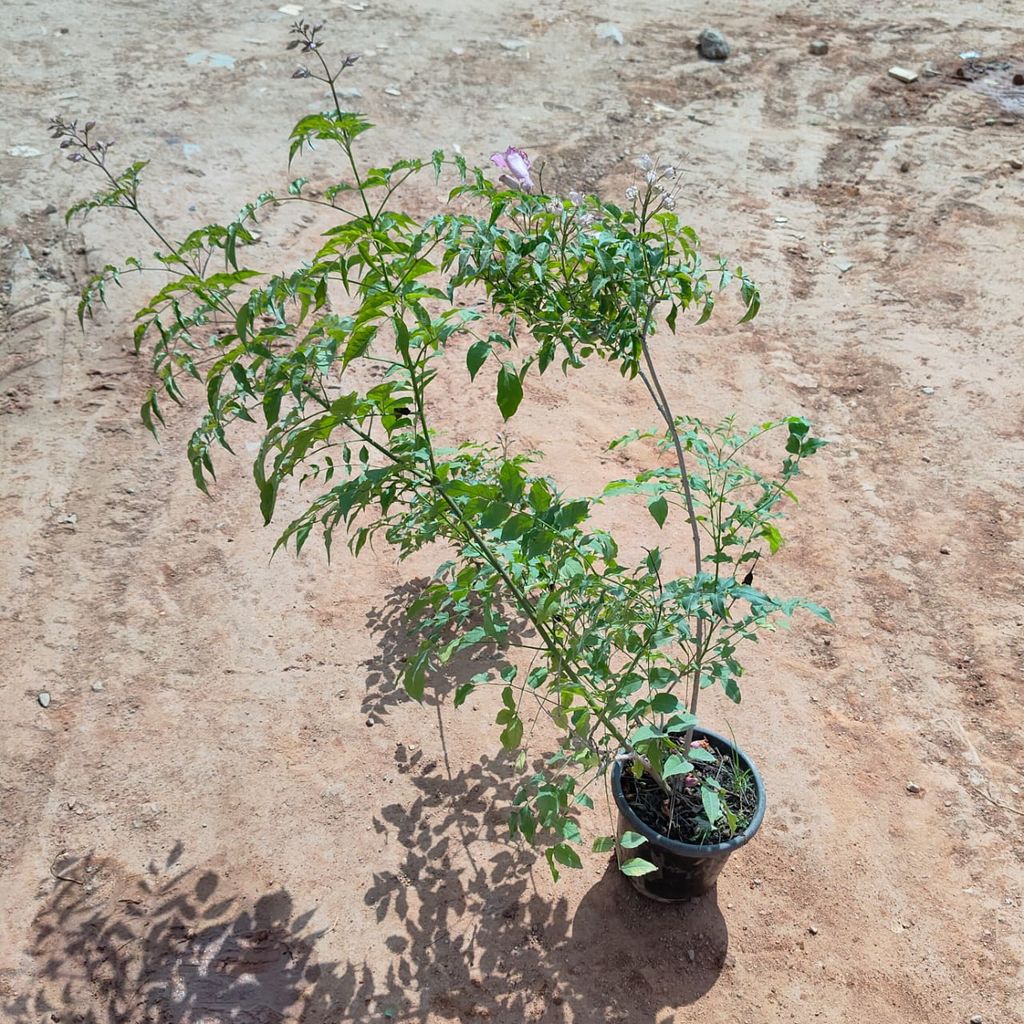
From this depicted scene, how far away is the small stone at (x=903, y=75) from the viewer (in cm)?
752

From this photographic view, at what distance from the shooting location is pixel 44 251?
516cm

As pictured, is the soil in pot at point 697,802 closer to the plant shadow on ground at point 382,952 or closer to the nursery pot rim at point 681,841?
the nursery pot rim at point 681,841

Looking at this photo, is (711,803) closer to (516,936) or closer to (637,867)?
(637,867)

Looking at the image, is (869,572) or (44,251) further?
(44,251)

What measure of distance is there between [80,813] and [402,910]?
1.06 meters

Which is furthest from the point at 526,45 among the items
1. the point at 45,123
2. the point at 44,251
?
the point at 44,251

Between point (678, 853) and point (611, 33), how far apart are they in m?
7.50

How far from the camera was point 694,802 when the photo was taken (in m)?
2.54

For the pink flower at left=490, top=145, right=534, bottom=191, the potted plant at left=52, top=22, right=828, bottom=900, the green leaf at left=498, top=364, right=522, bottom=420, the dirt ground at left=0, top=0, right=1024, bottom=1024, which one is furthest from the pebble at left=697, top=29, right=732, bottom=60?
the green leaf at left=498, top=364, right=522, bottom=420

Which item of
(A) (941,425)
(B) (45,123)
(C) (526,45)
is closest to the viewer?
(A) (941,425)

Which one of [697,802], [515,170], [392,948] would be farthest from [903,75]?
[392,948]

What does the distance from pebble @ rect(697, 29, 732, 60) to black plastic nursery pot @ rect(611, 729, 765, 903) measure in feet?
22.2

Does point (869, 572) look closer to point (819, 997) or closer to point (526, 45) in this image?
point (819, 997)

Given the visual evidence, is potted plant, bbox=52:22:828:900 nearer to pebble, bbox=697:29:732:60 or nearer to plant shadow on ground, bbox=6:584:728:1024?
plant shadow on ground, bbox=6:584:728:1024
